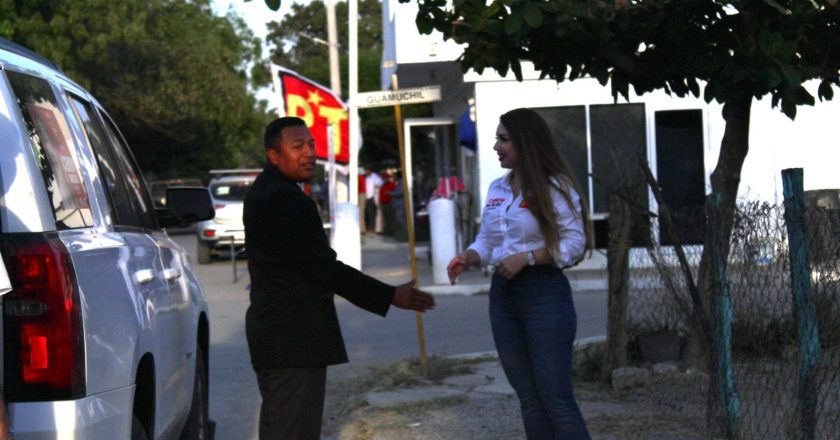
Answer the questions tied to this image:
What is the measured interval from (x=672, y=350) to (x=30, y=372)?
19.1ft

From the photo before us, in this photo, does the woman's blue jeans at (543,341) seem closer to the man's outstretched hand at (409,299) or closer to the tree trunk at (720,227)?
the man's outstretched hand at (409,299)

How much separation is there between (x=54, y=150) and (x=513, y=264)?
192 centimetres

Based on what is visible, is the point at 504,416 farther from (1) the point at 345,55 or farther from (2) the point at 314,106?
(1) the point at 345,55

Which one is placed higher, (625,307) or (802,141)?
(802,141)

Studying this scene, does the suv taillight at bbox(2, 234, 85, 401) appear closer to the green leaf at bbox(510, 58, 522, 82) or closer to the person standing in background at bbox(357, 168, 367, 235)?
the green leaf at bbox(510, 58, 522, 82)

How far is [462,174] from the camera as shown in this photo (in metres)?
22.0

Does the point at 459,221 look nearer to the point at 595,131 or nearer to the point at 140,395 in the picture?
the point at 595,131

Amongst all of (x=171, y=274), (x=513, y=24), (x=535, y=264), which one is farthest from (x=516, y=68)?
(x=171, y=274)

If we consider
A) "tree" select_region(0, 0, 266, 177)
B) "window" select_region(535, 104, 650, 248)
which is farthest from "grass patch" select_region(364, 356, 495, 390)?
"tree" select_region(0, 0, 266, 177)

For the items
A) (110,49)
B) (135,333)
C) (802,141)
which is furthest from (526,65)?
(110,49)

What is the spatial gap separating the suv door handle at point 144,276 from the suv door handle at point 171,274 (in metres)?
0.36

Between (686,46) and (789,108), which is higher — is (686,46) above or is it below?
above

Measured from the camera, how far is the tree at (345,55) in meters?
43.9

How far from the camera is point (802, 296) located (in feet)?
17.6
